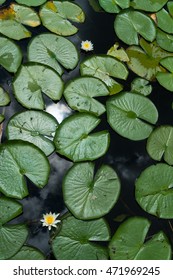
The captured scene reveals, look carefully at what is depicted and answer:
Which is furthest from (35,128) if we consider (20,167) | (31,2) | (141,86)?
(31,2)

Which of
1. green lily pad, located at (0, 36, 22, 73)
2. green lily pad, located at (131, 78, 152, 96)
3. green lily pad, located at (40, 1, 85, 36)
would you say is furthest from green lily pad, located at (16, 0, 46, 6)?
green lily pad, located at (131, 78, 152, 96)

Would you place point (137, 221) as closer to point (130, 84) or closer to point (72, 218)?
point (72, 218)

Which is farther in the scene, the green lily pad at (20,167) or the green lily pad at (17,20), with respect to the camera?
the green lily pad at (17,20)

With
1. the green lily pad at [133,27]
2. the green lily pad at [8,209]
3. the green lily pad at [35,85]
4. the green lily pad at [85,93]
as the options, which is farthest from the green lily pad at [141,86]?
the green lily pad at [8,209]

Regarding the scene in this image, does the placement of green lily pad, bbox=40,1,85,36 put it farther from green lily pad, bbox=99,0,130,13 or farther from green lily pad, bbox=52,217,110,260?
green lily pad, bbox=52,217,110,260

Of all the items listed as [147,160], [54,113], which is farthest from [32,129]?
[147,160]

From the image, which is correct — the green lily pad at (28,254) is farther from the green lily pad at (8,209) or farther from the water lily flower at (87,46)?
the water lily flower at (87,46)

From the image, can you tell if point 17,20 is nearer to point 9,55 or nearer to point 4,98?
point 9,55
